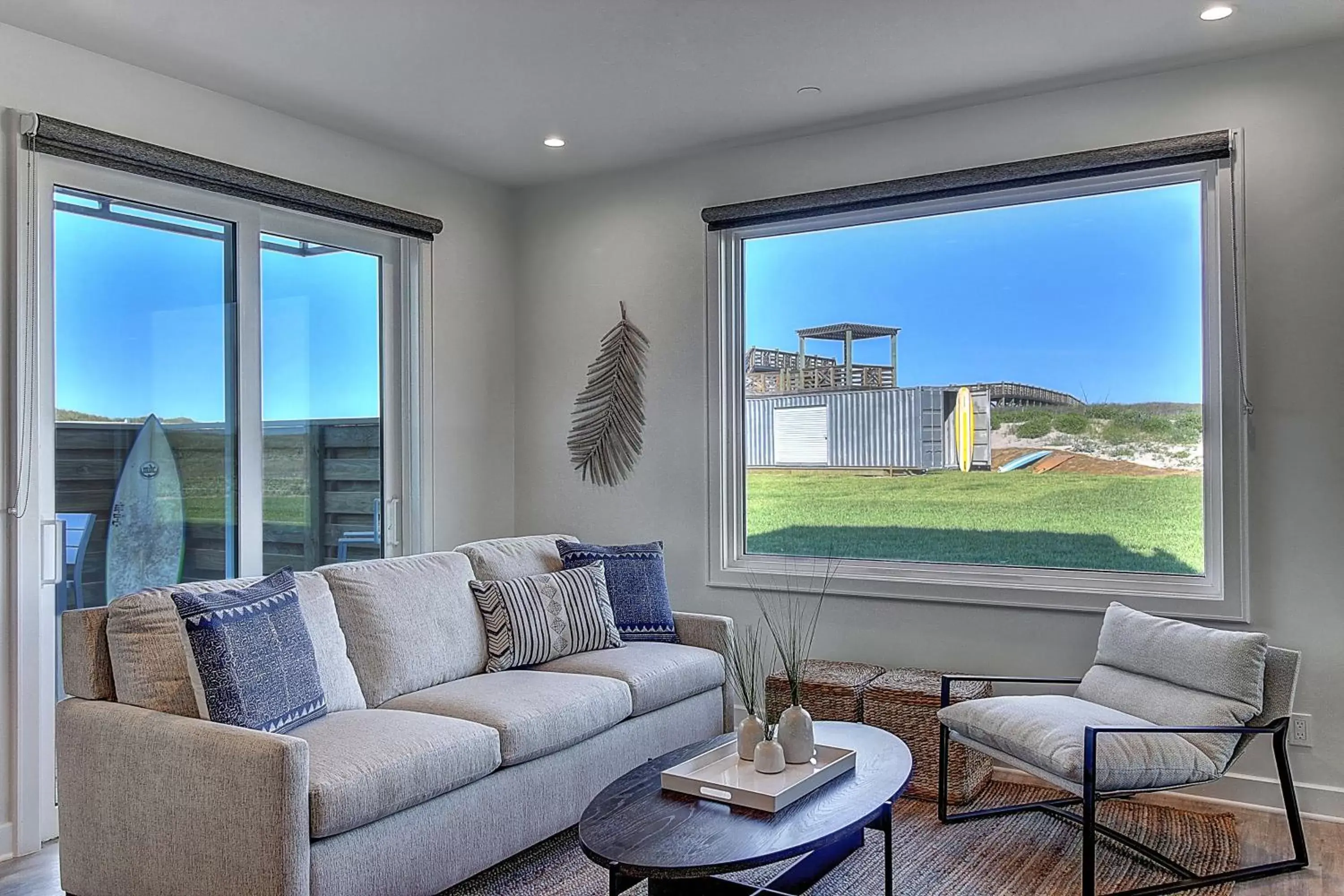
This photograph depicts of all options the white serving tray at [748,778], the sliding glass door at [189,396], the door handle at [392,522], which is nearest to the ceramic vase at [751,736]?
the white serving tray at [748,778]

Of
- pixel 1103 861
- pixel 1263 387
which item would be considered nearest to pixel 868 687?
pixel 1103 861

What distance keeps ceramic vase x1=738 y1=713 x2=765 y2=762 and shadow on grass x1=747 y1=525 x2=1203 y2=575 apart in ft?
6.16

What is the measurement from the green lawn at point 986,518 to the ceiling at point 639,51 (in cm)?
160

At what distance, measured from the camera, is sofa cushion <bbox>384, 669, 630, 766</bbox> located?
3002 mm

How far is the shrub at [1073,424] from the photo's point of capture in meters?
4.04

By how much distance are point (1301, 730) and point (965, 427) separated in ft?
5.42

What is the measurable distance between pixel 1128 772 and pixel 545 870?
1745 millimetres

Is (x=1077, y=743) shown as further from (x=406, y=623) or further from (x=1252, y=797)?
(x=406, y=623)

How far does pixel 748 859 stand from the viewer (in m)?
2.12

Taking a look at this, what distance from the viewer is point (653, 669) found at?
364 centimetres

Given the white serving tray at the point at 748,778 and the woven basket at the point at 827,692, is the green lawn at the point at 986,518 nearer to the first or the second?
the woven basket at the point at 827,692

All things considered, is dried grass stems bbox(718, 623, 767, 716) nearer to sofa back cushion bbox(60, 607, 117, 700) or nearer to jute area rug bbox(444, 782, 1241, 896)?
jute area rug bbox(444, 782, 1241, 896)

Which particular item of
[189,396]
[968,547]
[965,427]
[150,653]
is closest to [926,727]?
[968,547]

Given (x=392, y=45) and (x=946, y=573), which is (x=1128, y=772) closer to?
(x=946, y=573)
